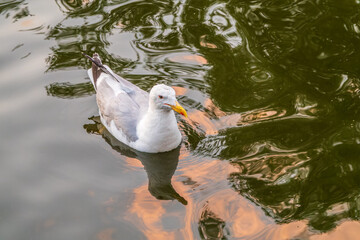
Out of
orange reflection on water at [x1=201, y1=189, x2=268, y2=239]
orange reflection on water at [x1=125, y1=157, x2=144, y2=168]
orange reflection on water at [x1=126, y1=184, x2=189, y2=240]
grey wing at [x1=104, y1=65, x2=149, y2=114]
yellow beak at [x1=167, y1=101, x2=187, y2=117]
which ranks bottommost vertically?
orange reflection on water at [x1=201, y1=189, x2=268, y2=239]

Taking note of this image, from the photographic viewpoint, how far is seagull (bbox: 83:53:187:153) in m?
6.04

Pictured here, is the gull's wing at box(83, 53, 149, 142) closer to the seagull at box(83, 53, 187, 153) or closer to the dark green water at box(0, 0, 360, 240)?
the seagull at box(83, 53, 187, 153)

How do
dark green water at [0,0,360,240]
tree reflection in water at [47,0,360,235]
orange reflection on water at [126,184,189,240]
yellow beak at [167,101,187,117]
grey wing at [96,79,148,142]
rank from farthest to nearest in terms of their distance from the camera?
1. grey wing at [96,79,148,142]
2. yellow beak at [167,101,187,117]
3. tree reflection in water at [47,0,360,235]
4. dark green water at [0,0,360,240]
5. orange reflection on water at [126,184,189,240]

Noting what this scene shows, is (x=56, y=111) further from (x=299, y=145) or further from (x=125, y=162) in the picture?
(x=299, y=145)

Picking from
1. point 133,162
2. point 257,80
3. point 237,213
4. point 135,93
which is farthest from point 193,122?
point 237,213

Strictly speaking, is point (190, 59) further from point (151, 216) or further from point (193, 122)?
point (151, 216)

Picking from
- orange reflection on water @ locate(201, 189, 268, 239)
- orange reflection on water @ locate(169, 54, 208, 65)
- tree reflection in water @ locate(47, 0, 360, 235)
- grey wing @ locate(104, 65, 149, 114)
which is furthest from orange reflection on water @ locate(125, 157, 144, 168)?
orange reflection on water @ locate(169, 54, 208, 65)

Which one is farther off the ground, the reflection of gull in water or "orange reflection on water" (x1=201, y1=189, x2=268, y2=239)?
the reflection of gull in water

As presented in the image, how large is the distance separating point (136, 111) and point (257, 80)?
1.76 m

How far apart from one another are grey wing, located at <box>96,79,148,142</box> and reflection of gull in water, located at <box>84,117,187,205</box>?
174 millimetres

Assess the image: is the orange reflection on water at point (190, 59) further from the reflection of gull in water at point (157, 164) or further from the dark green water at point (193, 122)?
the reflection of gull in water at point (157, 164)

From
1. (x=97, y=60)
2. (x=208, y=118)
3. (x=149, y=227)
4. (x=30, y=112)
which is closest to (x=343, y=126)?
(x=208, y=118)

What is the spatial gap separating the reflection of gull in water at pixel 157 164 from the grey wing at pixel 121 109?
0.17 m

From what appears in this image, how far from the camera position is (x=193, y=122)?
666 centimetres
